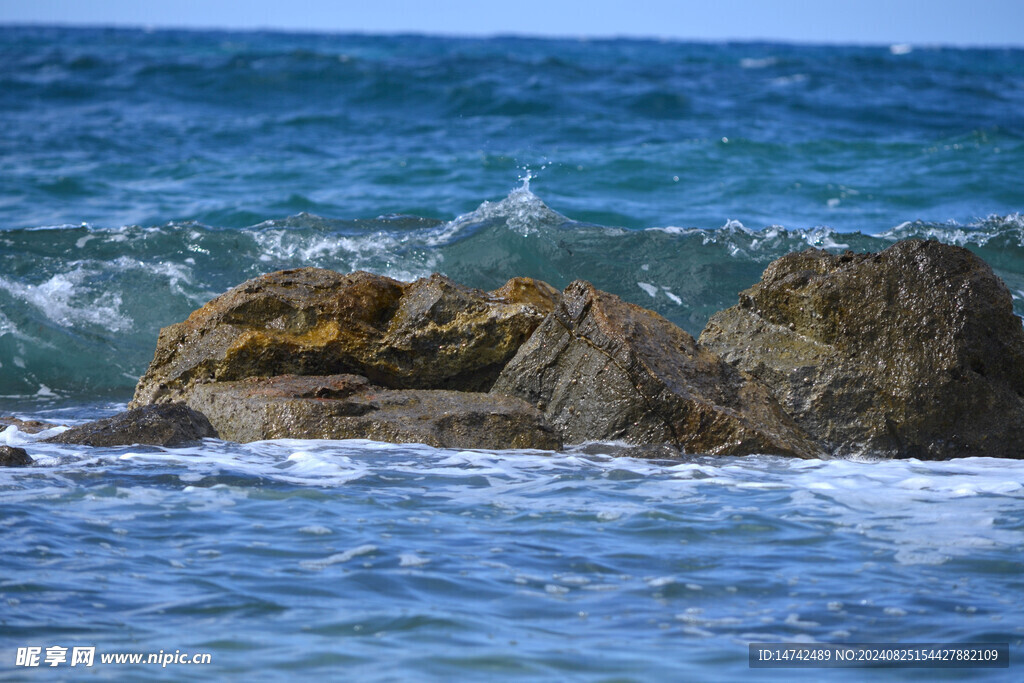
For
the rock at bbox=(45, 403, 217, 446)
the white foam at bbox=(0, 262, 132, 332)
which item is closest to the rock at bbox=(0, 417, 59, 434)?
the rock at bbox=(45, 403, 217, 446)

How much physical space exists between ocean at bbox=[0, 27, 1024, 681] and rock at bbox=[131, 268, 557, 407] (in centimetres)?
75

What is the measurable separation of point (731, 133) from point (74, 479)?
1584 centimetres

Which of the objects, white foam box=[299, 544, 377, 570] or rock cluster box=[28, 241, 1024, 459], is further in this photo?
rock cluster box=[28, 241, 1024, 459]

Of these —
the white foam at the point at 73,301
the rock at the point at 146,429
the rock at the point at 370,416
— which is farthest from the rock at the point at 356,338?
the white foam at the point at 73,301

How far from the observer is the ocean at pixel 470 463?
9.98 ft

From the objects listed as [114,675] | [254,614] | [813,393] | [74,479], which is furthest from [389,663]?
[813,393]

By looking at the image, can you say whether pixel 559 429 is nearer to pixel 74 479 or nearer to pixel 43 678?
pixel 74 479

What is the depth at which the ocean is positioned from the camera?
9.98 ft

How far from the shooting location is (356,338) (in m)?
5.77

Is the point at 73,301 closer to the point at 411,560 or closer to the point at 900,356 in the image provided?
the point at 411,560

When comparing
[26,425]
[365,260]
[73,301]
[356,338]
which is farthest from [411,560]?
[365,260]

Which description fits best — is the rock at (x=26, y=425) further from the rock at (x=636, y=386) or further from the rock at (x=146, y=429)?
the rock at (x=636, y=386)

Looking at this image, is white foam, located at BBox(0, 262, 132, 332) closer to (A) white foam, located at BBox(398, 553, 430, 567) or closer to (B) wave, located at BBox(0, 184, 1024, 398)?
(B) wave, located at BBox(0, 184, 1024, 398)

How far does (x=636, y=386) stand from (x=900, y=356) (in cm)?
137
